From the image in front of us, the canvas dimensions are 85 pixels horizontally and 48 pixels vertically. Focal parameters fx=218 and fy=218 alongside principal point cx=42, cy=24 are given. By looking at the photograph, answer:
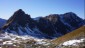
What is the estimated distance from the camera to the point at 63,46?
4800cm

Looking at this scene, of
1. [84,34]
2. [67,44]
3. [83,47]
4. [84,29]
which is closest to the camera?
[83,47]

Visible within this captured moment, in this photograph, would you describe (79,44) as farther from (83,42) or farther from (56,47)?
(56,47)

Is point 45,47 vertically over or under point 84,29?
under

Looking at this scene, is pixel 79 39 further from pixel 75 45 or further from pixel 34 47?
pixel 34 47

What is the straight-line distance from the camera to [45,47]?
55156mm

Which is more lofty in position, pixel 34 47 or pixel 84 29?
pixel 84 29

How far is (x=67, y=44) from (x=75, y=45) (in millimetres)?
2841

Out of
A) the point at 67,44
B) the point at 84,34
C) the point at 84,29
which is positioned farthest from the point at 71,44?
the point at 84,29

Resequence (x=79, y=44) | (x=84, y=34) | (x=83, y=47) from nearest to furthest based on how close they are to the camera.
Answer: (x=83, y=47), (x=79, y=44), (x=84, y=34)

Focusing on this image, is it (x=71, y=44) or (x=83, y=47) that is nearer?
(x=83, y=47)

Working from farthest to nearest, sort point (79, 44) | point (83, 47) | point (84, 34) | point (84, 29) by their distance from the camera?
point (84, 29), point (84, 34), point (79, 44), point (83, 47)

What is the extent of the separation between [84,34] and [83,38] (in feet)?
9.62

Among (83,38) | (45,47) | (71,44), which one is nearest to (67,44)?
(71,44)

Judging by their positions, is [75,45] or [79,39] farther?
[79,39]
